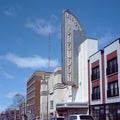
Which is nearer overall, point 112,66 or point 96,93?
point 112,66

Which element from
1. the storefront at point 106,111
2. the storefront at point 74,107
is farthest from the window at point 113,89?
the storefront at point 74,107

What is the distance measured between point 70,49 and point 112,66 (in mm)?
15079

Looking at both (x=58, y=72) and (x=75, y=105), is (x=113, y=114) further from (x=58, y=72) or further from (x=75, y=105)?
(x=58, y=72)

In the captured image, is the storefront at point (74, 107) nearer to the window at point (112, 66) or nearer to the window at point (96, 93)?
the window at point (96, 93)

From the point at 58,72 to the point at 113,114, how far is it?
3441 centimetres

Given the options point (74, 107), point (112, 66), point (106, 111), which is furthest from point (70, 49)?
point (106, 111)

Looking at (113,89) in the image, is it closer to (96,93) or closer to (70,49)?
(96,93)

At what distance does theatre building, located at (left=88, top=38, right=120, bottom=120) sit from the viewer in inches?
1667

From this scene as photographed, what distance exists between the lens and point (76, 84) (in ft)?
189

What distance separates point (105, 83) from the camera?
45781mm

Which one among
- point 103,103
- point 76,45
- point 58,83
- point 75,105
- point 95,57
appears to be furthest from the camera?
point 58,83

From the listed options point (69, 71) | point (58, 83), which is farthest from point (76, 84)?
point (58, 83)

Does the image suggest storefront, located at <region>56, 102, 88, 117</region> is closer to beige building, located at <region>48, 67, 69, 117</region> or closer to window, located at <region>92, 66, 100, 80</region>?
window, located at <region>92, 66, 100, 80</region>

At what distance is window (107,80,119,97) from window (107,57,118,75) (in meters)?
1.64
